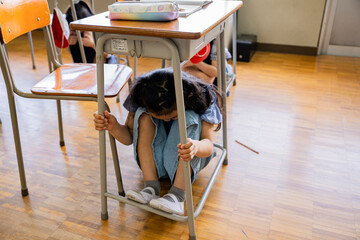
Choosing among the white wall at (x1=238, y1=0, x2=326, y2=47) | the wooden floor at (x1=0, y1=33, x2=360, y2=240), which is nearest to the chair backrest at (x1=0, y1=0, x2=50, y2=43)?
the wooden floor at (x1=0, y1=33, x2=360, y2=240)

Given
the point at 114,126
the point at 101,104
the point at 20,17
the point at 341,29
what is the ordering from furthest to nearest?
the point at 341,29
the point at 20,17
the point at 114,126
the point at 101,104

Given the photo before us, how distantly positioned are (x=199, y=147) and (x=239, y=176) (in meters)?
0.46

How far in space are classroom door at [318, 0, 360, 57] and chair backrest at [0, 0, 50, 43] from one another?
104 inches

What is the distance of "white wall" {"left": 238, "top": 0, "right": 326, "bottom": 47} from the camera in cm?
314

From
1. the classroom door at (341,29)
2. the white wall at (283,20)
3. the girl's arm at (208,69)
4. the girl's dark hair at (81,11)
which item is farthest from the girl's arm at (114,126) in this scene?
the classroom door at (341,29)

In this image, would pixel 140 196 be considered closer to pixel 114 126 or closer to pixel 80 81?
pixel 114 126

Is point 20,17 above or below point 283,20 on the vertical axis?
above

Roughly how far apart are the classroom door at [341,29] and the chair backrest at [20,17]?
264cm

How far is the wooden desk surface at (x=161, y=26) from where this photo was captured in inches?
34.4

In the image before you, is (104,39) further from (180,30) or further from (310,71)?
(310,71)

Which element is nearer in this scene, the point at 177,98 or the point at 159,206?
the point at 177,98

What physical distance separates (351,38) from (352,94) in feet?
3.56

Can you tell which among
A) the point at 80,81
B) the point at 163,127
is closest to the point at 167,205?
the point at 163,127

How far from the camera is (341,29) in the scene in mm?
3184
